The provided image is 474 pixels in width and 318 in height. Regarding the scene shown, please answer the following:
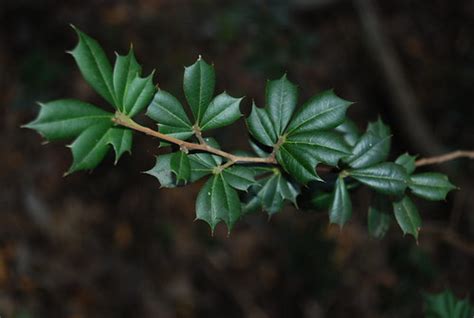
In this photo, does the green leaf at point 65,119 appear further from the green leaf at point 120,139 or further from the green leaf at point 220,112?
the green leaf at point 220,112

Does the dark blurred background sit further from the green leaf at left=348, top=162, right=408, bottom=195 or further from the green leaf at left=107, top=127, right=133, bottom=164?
the green leaf at left=107, top=127, right=133, bottom=164

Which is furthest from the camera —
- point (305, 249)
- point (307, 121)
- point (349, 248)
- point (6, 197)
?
point (349, 248)

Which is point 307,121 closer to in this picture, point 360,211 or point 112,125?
point 112,125

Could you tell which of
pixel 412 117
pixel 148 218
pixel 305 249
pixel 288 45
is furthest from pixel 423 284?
pixel 148 218

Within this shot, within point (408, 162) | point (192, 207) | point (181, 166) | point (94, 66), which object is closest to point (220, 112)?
point (181, 166)

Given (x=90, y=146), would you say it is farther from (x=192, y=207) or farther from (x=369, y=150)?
(x=192, y=207)

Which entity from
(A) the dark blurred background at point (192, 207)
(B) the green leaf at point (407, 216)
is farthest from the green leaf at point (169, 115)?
(A) the dark blurred background at point (192, 207)
